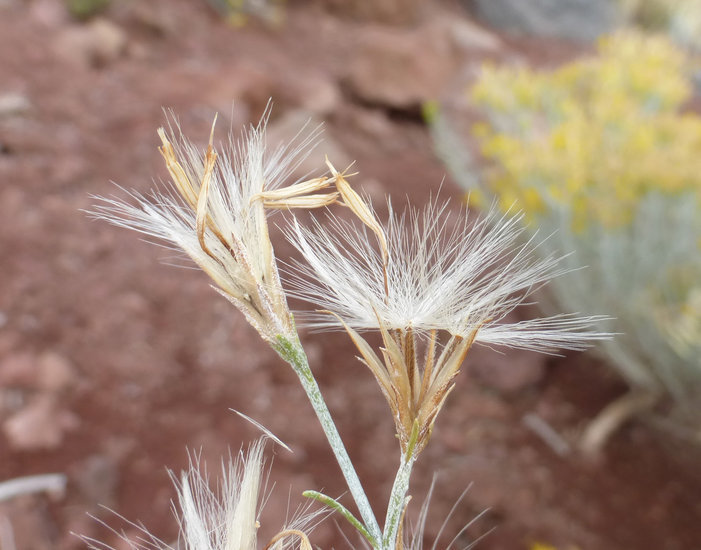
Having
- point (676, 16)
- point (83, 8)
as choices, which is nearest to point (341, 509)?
point (83, 8)

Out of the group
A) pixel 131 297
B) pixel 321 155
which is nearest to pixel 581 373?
pixel 321 155

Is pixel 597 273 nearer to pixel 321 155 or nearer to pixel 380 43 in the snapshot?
pixel 321 155

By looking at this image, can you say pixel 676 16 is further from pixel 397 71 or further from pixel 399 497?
pixel 399 497

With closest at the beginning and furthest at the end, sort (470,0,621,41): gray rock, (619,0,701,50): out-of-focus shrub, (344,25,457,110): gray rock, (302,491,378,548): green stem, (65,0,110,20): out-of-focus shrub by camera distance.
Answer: (302,491,378,548): green stem < (65,0,110,20): out-of-focus shrub < (344,25,457,110): gray rock < (470,0,621,41): gray rock < (619,0,701,50): out-of-focus shrub

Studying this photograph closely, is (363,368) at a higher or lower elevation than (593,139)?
lower

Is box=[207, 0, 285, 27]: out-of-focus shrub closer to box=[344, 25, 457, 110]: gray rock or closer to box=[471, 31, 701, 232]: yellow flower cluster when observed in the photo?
box=[344, 25, 457, 110]: gray rock

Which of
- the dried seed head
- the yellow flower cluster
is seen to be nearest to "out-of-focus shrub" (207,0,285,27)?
the yellow flower cluster

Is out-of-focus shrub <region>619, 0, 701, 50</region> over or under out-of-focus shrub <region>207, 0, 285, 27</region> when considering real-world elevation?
over
